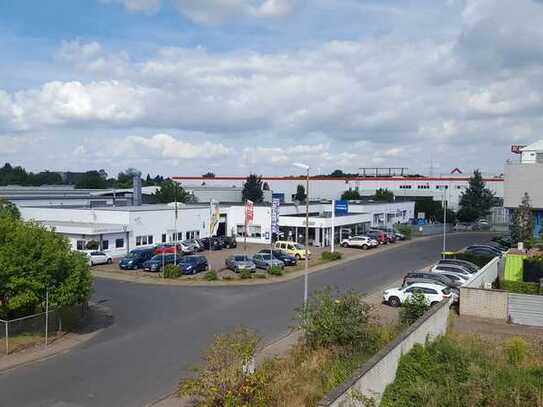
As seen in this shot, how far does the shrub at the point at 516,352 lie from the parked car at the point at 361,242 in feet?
123

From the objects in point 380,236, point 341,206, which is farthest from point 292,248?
point 380,236

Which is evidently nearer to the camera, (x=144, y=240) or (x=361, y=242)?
(x=144, y=240)

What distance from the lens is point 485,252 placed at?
155 feet

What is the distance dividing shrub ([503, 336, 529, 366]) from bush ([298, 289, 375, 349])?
460 centimetres

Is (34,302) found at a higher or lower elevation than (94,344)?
higher

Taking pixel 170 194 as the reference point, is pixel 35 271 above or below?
below

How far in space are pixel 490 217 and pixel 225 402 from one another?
292 ft

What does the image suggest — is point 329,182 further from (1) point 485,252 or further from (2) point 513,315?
(2) point 513,315

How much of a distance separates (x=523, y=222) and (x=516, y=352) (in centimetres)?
3740

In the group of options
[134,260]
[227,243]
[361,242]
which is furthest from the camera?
[361,242]

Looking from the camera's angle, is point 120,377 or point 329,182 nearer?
point 120,377

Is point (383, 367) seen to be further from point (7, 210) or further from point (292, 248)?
point (292, 248)

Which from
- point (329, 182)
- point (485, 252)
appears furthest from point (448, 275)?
point (329, 182)

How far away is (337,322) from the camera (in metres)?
17.8
